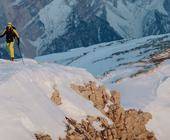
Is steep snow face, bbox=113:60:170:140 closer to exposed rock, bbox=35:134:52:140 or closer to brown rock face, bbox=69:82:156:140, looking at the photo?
brown rock face, bbox=69:82:156:140

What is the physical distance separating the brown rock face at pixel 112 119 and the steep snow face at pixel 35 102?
2.61 ft

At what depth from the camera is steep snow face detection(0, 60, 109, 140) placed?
97.3ft

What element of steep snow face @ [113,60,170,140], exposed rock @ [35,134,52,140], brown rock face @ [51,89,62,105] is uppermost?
exposed rock @ [35,134,52,140]

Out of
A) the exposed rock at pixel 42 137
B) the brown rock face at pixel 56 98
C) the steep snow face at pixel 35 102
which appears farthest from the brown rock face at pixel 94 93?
the exposed rock at pixel 42 137

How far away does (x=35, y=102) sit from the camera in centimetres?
3331

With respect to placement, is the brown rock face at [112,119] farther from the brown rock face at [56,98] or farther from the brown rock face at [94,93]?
the brown rock face at [56,98]

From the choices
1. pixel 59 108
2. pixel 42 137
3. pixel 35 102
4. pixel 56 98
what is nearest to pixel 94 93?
pixel 56 98

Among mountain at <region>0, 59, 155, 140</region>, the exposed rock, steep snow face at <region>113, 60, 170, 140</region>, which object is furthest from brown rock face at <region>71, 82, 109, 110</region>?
the exposed rock

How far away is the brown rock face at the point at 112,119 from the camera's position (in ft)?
112

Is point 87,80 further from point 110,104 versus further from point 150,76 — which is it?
point 150,76

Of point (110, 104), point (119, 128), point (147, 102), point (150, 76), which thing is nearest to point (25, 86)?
point (119, 128)

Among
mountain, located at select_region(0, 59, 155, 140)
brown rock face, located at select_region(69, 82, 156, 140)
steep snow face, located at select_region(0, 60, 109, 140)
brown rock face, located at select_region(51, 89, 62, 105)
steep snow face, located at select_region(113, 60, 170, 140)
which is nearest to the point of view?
steep snow face, located at select_region(0, 60, 109, 140)

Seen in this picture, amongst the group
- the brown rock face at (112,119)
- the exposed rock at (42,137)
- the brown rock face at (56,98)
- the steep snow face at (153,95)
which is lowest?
Answer: the steep snow face at (153,95)

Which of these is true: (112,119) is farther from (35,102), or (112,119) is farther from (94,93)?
(35,102)
